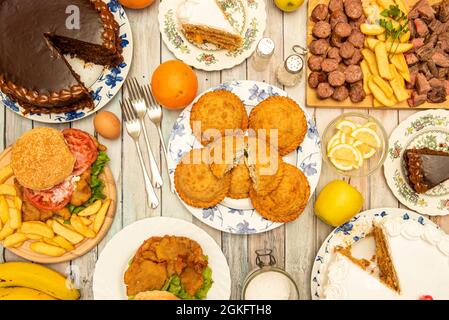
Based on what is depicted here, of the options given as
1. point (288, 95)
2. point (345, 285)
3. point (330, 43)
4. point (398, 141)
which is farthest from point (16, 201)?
point (398, 141)

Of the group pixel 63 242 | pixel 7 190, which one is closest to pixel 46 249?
pixel 63 242

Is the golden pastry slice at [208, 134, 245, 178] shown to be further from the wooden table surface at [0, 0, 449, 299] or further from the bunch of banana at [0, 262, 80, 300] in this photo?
the bunch of banana at [0, 262, 80, 300]

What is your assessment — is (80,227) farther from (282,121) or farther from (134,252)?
(282,121)

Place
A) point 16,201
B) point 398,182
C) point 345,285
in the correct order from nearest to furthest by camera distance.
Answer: point 345,285
point 16,201
point 398,182

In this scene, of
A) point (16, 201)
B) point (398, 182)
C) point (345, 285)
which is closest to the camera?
point (345, 285)

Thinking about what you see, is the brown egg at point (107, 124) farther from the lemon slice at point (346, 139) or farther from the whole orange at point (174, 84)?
the lemon slice at point (346, 139)

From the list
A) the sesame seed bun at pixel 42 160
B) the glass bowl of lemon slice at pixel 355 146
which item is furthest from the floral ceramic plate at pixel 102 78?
the glass bowl of lemon slice at pixel 355 146

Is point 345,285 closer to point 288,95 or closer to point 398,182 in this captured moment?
point 398,182
